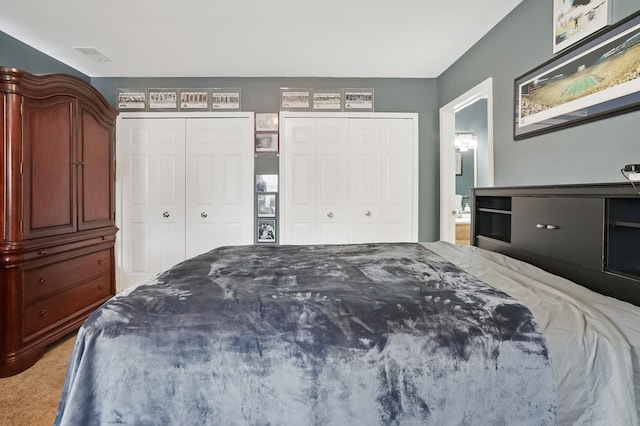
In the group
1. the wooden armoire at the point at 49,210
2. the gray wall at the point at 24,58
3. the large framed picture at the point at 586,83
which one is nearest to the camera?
the large framed picture at the point at 586,83

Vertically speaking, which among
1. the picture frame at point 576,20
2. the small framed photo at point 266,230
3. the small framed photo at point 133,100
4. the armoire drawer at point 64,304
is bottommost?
the armoire drawer at point 64,304

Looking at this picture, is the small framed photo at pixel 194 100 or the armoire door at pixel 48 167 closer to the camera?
the armoire door at pixel 48 167

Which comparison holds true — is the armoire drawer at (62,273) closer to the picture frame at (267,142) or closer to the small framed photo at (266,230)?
the small framed photo at (266,230)

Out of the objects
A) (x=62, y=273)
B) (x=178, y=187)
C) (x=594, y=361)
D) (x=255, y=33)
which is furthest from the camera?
(x=178, y=187)

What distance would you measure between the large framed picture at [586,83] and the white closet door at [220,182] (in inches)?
114

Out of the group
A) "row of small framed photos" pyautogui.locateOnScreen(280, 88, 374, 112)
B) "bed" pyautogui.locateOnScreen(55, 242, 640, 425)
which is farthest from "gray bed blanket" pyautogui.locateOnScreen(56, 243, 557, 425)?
"row of small framed photos" pyautogui.locateOnScreen(280, 88, 374, 112)

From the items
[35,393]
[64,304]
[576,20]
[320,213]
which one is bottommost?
[35,393]

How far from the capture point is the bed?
100 centimetres

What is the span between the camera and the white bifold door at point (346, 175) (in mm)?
4016

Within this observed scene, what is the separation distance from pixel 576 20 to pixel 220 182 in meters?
3.50

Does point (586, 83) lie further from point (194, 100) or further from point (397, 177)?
point (194, 100)

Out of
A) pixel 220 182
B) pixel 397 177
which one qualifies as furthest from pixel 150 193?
pixel 397 177

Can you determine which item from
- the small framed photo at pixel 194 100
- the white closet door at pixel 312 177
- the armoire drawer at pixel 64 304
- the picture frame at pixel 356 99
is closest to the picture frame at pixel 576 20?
the picture frame at pixel 356 99

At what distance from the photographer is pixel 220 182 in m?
4.01
